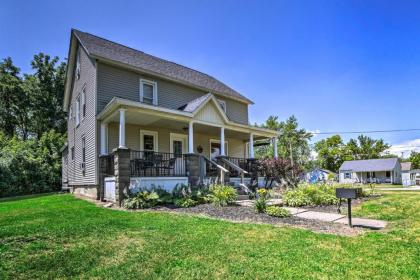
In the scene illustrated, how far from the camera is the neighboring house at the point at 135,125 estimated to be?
10188 mm

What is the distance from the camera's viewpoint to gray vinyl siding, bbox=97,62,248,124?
38.8ft

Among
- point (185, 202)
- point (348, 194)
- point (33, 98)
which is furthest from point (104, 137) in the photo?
point (33, 98)

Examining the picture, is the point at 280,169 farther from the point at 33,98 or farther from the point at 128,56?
the point at 33,98

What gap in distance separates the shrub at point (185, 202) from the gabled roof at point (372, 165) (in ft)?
149

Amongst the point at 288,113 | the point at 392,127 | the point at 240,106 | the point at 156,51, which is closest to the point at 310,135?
the point at 288,113

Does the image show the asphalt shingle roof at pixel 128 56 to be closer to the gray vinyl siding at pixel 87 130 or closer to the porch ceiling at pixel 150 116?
the gray vinyl siding at pixel 87 130

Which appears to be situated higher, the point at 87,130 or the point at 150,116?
the point at 150,116

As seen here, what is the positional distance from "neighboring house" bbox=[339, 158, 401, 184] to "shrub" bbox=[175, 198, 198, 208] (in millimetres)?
42482

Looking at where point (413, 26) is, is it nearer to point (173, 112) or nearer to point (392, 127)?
point (173, 112)

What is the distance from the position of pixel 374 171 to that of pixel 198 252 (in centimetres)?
5057

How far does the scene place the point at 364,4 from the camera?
34.7ft

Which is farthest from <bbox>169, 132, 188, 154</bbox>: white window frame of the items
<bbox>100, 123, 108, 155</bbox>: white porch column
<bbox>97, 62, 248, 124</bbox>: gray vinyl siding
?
<bbox>100, 123, 108, 155</bbox>: white porch column

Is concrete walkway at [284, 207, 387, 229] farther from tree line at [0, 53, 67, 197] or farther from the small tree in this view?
tree line at [0, 53, 67, 197]

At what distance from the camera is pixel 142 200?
329 inches
